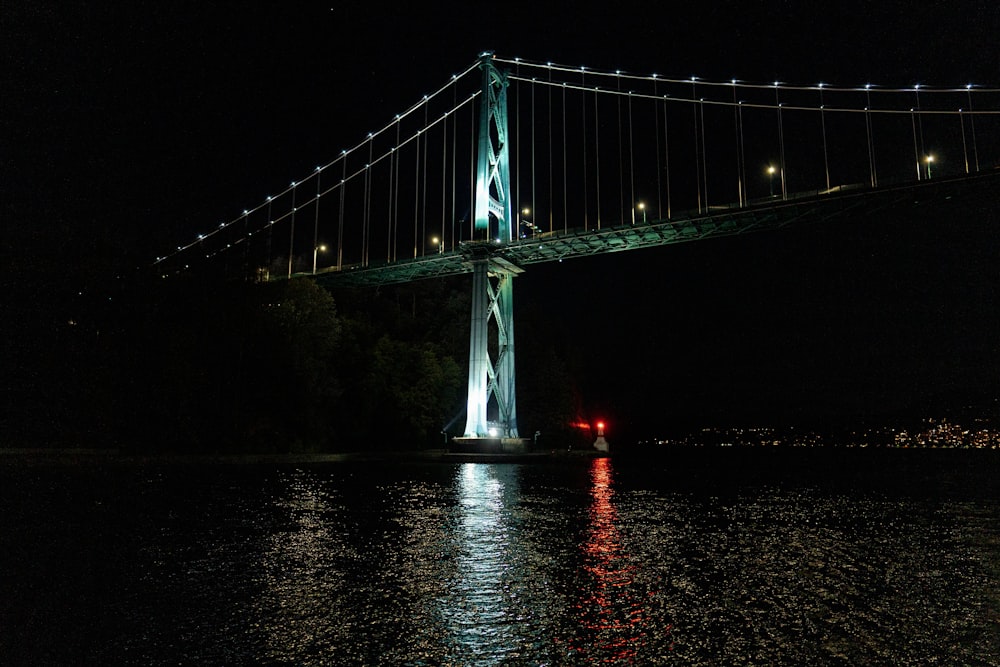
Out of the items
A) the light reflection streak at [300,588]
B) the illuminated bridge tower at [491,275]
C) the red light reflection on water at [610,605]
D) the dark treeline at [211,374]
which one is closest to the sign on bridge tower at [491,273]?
the illuminated bridge tower at [491,275]

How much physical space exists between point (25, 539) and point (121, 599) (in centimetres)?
410

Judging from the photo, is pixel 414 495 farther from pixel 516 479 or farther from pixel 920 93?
pixel 920 93

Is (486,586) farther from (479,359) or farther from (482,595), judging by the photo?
(479,359)

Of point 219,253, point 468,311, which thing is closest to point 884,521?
point 219,253

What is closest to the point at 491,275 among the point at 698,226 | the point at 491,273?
the point at 491,273

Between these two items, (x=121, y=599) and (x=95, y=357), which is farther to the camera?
(x=95, y=357)

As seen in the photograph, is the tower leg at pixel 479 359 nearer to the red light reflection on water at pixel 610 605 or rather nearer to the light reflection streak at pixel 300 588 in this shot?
the light reflection streak at pixel 300 588

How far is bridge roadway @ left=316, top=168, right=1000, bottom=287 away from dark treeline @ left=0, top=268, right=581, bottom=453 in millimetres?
5057

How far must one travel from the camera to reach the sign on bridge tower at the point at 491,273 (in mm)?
39344

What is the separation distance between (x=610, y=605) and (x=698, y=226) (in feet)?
113

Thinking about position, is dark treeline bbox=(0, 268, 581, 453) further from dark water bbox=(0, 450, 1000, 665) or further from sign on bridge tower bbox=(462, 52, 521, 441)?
dark water bbox=(0, 450, 1000, 665)

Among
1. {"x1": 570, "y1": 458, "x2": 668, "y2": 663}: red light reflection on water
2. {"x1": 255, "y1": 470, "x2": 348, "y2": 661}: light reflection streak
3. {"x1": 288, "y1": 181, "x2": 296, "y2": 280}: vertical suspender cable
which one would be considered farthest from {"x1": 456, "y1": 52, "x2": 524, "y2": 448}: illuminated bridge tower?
{"x1": 570, "y1": 458, "x2": 668, "y2": 663}: red light reflection on water

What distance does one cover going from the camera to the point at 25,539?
8.77 m

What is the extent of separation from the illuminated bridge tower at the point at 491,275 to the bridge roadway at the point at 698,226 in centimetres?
83
